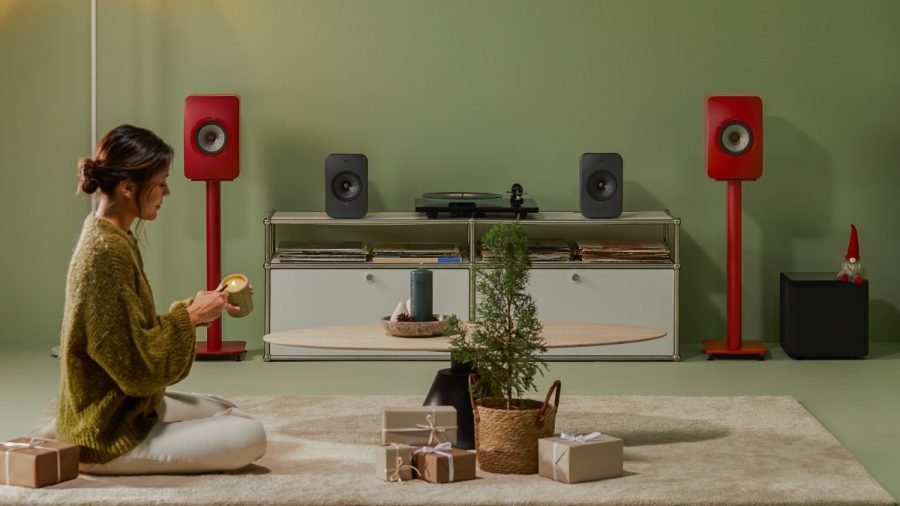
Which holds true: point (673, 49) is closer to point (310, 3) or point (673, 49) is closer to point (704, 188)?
point (704, 188)

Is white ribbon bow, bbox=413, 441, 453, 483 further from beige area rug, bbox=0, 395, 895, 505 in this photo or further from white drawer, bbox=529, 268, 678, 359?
white drawer, bbox=529, 268, 678, 359

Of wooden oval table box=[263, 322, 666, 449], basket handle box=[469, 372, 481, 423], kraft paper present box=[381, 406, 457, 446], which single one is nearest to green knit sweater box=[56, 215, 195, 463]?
wooden oval table box=[263, 322, 666, 449]

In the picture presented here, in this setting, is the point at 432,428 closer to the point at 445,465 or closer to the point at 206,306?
the point at 445,465

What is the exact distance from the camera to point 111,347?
3287mm

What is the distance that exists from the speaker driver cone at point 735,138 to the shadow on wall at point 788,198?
48 cm

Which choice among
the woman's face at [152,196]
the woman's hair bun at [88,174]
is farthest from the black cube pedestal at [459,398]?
the woman's hair bun at [88,174]

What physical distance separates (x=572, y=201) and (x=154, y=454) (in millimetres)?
3275

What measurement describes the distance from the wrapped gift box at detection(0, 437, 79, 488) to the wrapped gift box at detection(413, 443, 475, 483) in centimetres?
94

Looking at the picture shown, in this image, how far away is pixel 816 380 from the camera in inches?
215

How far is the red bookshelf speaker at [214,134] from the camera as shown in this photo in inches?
232

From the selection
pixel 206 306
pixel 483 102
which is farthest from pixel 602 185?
pixel 206 306

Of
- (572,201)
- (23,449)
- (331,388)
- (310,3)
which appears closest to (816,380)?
(572,201)

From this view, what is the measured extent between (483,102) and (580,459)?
3.10m

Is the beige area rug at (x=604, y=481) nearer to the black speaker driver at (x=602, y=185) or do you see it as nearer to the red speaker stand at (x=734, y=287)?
the red speaker stand at (x=734, y=287)
